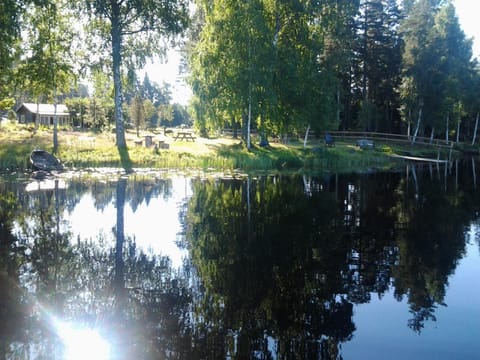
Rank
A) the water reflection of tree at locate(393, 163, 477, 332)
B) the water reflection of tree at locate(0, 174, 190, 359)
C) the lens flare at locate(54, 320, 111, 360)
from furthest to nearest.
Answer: the water reflection of tree at locate(393, 163, 477, 332), the water reflection of tree at locate(0, 174, 190, 359), the lens flare at locate(54, 320, 111, 360)

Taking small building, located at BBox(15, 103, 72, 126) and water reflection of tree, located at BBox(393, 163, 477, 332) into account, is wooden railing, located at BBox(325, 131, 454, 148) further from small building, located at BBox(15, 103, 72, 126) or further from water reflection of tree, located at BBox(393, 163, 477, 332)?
small building, located at BBox(15, 103, 72, 126)

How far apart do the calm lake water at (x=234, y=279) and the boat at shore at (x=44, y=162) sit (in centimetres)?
901

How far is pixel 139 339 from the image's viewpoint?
5852 mm

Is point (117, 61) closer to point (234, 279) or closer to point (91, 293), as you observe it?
point (234, 279)

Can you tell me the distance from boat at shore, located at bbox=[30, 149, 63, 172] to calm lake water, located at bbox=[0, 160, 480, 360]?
9010mm

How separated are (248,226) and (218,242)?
1.89m

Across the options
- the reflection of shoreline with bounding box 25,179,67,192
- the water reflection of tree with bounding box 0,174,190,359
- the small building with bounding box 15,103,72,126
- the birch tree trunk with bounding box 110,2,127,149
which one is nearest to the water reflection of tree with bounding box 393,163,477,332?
the water reflection of tree with bounding box 0,174,190,359

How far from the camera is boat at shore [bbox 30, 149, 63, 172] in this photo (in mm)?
24609

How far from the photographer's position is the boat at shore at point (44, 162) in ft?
80.7

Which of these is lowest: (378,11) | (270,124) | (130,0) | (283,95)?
(270,124)

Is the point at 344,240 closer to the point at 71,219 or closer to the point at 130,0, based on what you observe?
the point at 71,219

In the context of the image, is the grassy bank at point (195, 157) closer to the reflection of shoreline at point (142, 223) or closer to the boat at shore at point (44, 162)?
the boat at shore at point (44, 162)

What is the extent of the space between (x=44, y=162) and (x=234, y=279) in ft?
66.7

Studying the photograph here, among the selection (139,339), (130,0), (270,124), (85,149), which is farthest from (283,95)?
(139,339)
